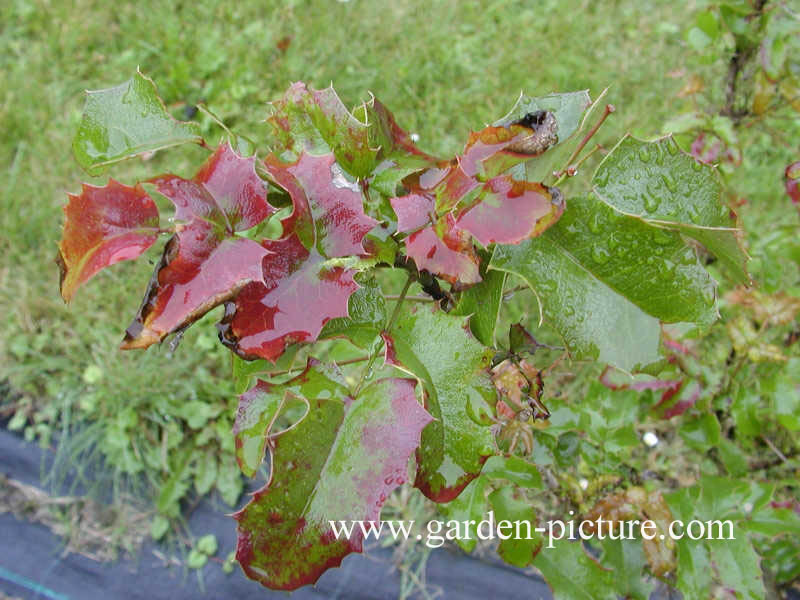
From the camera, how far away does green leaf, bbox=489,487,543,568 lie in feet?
3.08

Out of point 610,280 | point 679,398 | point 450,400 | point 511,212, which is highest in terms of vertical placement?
point 511,212

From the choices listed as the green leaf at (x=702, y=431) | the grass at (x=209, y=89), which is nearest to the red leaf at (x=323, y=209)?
the green leaf at (x=702, y=431)

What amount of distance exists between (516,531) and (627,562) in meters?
0.25

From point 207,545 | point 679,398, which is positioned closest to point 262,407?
point 679,398

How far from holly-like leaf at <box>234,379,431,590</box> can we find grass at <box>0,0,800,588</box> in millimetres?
1377

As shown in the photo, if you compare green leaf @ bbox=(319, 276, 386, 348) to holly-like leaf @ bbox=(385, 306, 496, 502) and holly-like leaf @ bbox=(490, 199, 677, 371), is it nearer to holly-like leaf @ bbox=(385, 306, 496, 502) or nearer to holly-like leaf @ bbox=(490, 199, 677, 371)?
holly-like leaf @ bbox=(385, 306, 496, 502)

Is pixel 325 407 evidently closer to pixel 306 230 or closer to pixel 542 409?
pixel 306 230

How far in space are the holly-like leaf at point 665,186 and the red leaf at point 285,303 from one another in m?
0.24

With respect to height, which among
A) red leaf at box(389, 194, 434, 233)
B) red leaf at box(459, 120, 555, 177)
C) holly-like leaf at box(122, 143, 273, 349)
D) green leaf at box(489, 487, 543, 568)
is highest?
red leaf at box(459, 120, 555, 177)

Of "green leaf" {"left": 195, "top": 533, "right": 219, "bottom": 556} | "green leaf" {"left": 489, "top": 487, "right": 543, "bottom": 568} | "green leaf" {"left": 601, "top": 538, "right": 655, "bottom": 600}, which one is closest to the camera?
"green leaf" {"left": 489, "top": 487, "right": 543, "bottom": 568}

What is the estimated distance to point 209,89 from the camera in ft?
8.02

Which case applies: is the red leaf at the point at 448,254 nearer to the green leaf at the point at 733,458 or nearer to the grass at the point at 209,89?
the green leaf at the point at 733,458

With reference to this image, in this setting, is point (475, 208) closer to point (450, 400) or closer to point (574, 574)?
Result: point (450, 400)

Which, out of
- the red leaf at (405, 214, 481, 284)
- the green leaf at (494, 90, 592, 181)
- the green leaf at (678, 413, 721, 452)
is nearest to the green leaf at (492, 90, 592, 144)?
the green leaf at (494, 90, 592, 181)
